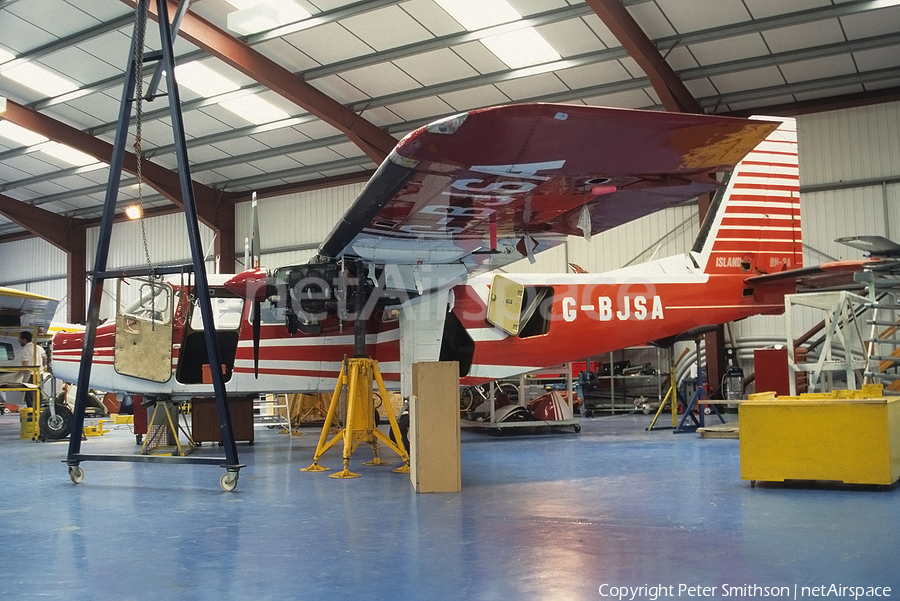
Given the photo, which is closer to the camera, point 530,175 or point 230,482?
point 530,175

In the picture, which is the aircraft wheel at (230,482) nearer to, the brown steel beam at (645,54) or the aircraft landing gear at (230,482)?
the aircraft landing gear at (230,482)

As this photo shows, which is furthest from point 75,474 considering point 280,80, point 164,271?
point 280,80

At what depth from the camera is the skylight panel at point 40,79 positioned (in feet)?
56.1

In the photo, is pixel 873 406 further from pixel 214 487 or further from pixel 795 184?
pixel 795 184

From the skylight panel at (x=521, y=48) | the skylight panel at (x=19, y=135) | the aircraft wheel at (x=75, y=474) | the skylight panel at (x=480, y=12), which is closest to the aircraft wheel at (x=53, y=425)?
the aircraft wheel at (x=75, y=474)

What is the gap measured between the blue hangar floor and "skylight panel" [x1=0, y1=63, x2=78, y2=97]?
1237cm

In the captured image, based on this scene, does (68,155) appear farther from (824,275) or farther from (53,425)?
(824,275)

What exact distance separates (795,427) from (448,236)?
410cm

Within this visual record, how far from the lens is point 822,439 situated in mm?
6164

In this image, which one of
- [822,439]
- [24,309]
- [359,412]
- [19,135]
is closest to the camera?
[822,439]

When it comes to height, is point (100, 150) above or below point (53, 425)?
above

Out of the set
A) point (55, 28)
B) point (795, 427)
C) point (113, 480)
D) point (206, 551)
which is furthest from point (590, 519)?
point (55, 28)

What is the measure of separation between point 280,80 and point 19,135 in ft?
33.5

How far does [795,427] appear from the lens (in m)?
6.21
